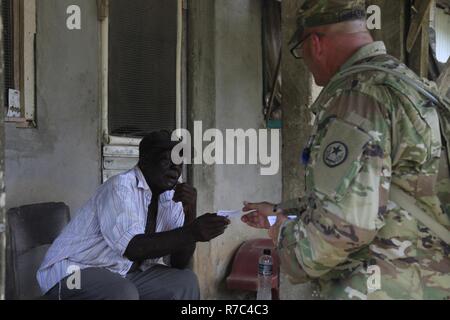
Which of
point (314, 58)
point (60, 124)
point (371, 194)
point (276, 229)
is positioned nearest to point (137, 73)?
point (60, 124)

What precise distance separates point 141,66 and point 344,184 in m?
2.91

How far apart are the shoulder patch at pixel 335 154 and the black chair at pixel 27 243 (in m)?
1.80

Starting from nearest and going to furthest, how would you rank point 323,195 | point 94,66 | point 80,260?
1. point 323,195
2. point 80,260
3. point 94,66

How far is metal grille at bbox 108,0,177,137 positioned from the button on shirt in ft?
4.33

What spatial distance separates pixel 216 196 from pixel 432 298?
10.4ft

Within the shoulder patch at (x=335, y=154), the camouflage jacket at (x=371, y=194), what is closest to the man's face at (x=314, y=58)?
the camouflage jacket at (x=371, y=194)

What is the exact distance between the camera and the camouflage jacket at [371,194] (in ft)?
5.23

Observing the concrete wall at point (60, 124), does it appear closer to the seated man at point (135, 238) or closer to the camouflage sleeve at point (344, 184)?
the seated man at point (135, 238)

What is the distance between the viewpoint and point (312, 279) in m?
1.86

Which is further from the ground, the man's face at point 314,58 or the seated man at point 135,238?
the man's face at point 314,58

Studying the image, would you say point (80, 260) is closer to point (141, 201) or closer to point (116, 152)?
point (141, 201)

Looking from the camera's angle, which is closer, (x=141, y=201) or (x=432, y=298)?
(x=432, y=298)

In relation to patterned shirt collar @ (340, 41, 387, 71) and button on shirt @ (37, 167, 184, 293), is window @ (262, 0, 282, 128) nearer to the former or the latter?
button on shirt @ (37, 167, 184, 293)

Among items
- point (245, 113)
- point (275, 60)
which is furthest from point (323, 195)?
point (275, 60)
